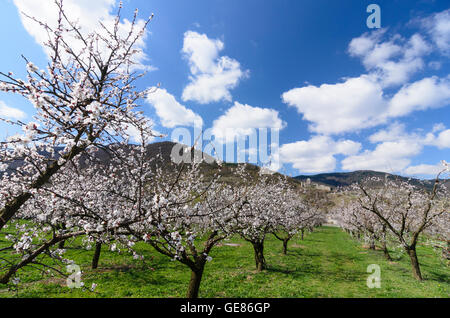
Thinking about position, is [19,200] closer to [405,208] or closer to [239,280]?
[239,280]

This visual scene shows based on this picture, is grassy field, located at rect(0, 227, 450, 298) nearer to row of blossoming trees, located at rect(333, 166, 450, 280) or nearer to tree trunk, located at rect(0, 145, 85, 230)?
row of blossoming trees, located at rect(333, 166, 450, 280)

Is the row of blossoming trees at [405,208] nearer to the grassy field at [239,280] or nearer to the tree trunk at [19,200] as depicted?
the grassy field at [239,280]

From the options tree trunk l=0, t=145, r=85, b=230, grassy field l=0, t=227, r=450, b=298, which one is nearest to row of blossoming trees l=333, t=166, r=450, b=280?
grassy field l=0, t=227, r=450, b=298

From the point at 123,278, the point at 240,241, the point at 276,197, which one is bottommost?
the point at 240,241

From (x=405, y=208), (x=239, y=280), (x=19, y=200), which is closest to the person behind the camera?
(x=19, y=200)

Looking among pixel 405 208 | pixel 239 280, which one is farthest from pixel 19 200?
pixel 405 208

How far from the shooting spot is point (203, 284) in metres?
13.8

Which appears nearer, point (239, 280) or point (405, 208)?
point (239, 280)

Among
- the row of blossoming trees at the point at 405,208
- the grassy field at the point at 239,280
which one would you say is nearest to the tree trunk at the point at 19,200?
the grassy field at the point at 239,280
